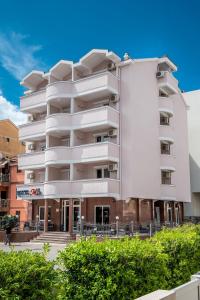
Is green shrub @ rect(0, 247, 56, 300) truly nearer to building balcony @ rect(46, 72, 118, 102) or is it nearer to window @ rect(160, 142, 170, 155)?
building balcony @ rect(46, 72, 118, 102)

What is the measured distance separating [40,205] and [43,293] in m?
29.7

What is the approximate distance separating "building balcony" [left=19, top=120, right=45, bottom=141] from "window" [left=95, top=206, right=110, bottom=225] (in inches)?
333

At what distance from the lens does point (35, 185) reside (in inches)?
1261

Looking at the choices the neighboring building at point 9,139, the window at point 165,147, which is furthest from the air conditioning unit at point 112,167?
the neighboring building at point 9,139

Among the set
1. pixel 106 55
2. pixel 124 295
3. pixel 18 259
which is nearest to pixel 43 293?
pixel 18 259

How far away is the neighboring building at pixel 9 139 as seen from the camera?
48.4m

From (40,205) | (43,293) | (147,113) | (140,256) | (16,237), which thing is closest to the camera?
(43,293)

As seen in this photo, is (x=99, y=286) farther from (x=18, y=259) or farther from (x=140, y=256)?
(x=18, y=259)

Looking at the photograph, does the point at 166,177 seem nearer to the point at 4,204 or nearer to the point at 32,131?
the point at 32,131

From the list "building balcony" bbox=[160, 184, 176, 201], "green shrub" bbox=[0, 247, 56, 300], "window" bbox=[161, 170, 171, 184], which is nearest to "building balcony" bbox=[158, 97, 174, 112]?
"window" bbox=[161, 170, 171, 184]

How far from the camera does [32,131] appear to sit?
33906 millimetres

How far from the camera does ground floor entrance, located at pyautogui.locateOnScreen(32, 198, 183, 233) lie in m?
28.9

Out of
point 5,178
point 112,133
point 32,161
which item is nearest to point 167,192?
point 112,133

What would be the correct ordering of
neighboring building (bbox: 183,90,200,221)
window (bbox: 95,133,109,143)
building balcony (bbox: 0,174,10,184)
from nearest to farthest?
1. window (bbox: 95,133,109,143)
2. neighboring building (bbox: 183,90,200,221)
3. building balcony (bbox: 0,174,10,184)
